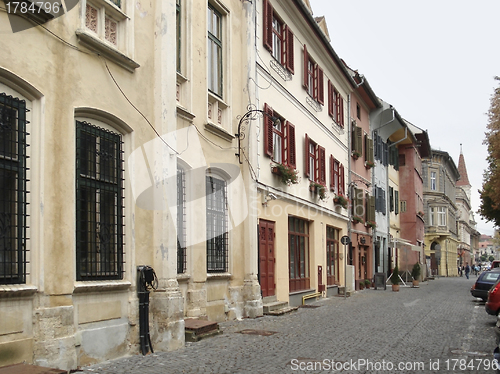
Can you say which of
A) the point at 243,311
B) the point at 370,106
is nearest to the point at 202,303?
the point at 243,311

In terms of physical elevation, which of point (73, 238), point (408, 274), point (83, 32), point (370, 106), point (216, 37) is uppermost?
point (370, 106)

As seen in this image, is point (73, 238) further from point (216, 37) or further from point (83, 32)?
point (216, 37)

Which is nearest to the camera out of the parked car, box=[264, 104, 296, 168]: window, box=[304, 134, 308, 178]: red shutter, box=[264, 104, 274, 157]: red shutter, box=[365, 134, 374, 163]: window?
box=[264, 104, 274, 157]: red shutter

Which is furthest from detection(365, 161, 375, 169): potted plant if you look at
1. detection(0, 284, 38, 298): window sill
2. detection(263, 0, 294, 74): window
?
detection(0, 284, 38, 298): window sill

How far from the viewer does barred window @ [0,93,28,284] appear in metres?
7.48

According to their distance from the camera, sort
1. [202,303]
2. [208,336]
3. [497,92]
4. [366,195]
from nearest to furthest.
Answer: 1. [208,336]
2. [202,303]
3. [497,92]
4. [366,195]

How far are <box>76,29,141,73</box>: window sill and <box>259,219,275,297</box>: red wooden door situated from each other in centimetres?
803

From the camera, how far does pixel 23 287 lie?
24.8ft

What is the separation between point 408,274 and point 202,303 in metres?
32.2

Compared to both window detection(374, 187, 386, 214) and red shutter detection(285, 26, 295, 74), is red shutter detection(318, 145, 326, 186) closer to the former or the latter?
red shutter detection(285, 26, 295, 74)

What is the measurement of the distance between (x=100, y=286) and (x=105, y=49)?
12.0 ft

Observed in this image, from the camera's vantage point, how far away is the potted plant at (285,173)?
18.2 m

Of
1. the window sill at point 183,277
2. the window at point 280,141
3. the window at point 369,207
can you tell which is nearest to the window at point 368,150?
the window at point 369,207

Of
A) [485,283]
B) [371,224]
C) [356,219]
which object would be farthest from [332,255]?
[371,224]
